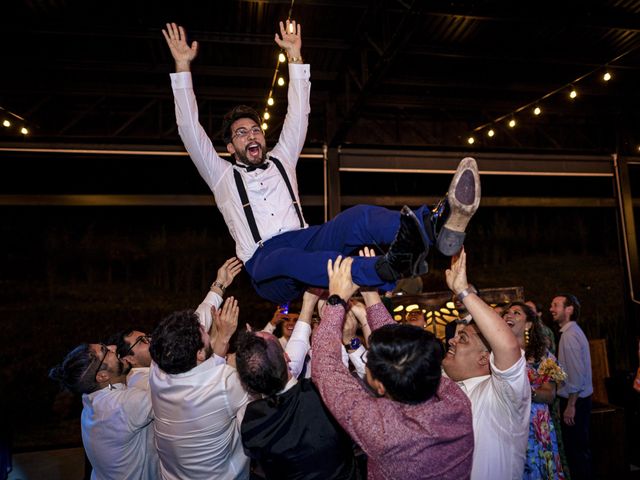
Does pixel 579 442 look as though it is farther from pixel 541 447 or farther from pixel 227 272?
pixel 227 272

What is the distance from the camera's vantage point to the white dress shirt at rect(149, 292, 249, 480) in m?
1.91

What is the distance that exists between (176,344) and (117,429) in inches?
27.6

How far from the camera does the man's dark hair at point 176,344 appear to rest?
1896 millimetres

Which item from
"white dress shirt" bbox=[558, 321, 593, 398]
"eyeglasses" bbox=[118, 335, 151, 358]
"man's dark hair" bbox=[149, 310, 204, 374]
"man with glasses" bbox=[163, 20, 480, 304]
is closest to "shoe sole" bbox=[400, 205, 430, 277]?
"man with glasses" bbox=[163, 20, 480, 304]

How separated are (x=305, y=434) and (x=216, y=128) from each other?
18.5 ft

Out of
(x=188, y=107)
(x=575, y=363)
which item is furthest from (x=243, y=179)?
(x=575, y=363)

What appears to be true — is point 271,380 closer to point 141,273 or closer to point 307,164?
point 307,164

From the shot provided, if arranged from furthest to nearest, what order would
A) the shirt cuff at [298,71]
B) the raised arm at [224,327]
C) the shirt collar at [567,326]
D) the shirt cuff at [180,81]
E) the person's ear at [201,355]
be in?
the shirt collar at [567,326]
the shirt cuff at [298,71]
the shirt cuff at [180,81]
the raised arm at [224,327]
the person's ear at [201,355]

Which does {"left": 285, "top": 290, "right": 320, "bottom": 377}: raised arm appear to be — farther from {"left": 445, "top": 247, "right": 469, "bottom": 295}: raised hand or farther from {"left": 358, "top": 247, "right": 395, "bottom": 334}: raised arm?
{"left": 445, "top": 247, "right": 469, "bottom": 295}: raised hand

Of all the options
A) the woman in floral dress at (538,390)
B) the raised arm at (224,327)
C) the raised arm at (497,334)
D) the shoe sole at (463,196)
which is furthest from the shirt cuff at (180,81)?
the woman in floral dress at (538,390)

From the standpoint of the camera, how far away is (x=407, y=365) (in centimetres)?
135

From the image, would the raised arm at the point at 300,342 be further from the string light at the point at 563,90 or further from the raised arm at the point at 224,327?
the string light at the point at 563,90

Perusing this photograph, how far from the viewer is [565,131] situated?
7.82 metres

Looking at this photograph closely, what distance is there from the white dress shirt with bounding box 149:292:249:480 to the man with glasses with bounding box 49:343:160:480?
0.28 meters
